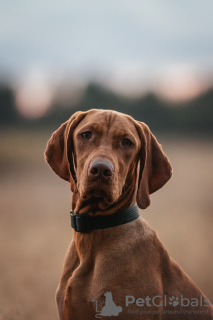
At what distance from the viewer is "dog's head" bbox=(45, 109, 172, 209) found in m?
3.24

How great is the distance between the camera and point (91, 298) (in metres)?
3.12

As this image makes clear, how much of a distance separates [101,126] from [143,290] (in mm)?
1423

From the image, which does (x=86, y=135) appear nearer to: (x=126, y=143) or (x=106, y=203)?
(x=126, y=143)

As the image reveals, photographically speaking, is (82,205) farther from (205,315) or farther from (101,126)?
(205,315)

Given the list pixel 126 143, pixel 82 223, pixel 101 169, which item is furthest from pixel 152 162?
pixel 82 223

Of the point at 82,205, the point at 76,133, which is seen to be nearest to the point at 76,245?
the point at 82,205

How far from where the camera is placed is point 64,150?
145 inches

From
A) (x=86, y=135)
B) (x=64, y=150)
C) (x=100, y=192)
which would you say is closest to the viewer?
(x=100, y=192)

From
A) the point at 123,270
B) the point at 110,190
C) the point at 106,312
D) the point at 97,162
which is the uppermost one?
the point at 97,162

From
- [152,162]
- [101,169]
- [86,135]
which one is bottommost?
[152,162]

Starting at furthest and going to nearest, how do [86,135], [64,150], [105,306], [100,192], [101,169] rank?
[64,150]
[86,135]
[100,192]
[101,169]
[105,306]

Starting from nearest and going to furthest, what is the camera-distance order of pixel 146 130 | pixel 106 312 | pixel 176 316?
1. pixel 106 312
2. pixel 176 316
3. pixel 146 130

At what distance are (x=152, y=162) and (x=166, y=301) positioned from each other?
1.24 meters

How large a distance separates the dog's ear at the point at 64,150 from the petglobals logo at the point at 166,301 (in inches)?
43.7
